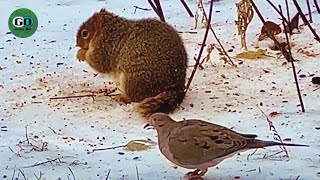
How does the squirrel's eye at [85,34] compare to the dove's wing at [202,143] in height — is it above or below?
below

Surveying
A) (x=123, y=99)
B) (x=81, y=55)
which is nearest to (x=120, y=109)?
(x=123, y=99)

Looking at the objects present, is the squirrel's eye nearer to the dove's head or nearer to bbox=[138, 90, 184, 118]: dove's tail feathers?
bbox=[138, 90, 184, 118]: dove's tail feathers

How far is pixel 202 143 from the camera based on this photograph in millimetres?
2820

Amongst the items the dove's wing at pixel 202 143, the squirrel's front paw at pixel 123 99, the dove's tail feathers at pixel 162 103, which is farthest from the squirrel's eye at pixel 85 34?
the dove's wing at pixel 202 143

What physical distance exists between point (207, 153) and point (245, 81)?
4.57 feet

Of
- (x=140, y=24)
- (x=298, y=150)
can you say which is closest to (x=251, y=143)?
(x=298, y=150)

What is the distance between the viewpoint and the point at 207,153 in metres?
2.80

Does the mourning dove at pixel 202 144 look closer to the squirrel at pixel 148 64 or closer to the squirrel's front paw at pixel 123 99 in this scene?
the squirrel at pixel 148 64

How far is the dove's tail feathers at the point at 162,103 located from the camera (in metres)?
3.77

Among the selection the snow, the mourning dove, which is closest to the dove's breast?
the mourning dove

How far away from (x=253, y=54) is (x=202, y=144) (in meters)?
1.76

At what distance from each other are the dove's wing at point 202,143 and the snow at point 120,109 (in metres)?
0.20

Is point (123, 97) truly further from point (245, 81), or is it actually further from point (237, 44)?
point (237, 44)

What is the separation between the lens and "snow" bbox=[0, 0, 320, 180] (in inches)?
122
